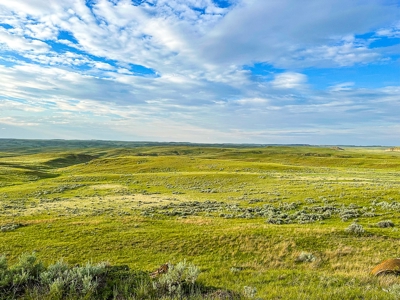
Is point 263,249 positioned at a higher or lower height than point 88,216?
higher

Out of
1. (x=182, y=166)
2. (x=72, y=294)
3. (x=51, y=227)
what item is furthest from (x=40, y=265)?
(x=182, y=166)

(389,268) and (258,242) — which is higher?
(389,268)

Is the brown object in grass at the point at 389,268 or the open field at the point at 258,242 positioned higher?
the brown object in grass at the point at 389,268

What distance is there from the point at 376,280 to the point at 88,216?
2335 cm

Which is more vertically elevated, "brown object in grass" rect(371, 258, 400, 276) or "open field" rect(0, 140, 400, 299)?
"brown object in grass" rect(371, 258, 400, 276)

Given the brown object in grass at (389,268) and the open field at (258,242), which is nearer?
the open field at (258,242)

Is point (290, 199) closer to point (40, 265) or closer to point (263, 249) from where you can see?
point (263, 249)

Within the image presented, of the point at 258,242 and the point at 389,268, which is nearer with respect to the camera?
the point at 389,268

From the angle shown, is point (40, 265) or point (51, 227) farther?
point (51, 227)

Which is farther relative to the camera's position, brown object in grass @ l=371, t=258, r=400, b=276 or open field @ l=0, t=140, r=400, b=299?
brown object in grass @ l=371, t=258, r=400, b=276

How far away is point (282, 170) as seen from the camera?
2756 inches

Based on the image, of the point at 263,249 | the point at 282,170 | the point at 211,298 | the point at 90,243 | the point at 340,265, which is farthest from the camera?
the point at 282,170

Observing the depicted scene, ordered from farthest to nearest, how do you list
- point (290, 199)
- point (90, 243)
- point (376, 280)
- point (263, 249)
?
1. point (290, 199)
2. point (90, 243)
3. point (263, 249)
4. point (376, 280)

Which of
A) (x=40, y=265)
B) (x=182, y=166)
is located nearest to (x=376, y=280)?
(x=40, y=265)
